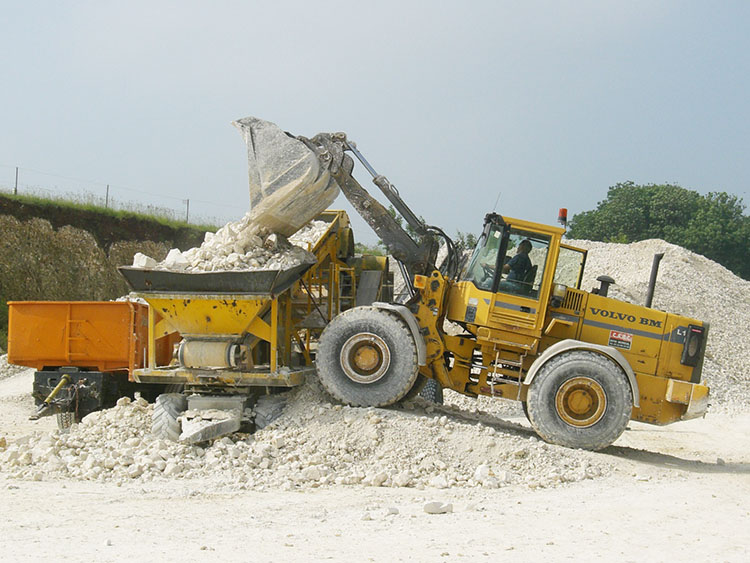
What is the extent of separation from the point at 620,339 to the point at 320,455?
12.9 feet

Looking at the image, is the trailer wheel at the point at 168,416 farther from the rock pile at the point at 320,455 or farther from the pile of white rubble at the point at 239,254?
the pile of white rubble at the point at 239,254

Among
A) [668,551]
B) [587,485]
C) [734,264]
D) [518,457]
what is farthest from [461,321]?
[734,264]

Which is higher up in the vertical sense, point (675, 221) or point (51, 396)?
point (675, 221)

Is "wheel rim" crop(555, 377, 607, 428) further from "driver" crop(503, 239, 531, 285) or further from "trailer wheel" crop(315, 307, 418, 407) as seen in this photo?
"trailer wheel" crop(315, 307, 418, 407)

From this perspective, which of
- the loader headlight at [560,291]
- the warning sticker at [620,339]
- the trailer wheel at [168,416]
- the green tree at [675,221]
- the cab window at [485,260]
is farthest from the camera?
the green tree at [675,221]

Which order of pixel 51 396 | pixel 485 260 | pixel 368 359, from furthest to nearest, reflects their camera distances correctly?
pixel 51 396 < pixel 485 260 < pixel 368 359

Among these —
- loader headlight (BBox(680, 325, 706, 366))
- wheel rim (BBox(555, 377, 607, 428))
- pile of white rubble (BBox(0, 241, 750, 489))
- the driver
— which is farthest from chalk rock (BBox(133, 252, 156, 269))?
loader headlight (BBox(680, 325, 706, 366))

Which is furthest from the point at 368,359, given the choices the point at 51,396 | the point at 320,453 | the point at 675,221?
the point at 675,221

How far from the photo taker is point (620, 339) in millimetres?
9219

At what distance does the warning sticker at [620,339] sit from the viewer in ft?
30.2

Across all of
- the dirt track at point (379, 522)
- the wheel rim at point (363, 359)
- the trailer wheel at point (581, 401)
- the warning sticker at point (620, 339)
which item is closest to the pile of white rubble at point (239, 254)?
the wheel rim at point (363, 359)

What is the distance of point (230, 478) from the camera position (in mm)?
7379

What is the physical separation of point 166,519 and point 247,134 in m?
4.93

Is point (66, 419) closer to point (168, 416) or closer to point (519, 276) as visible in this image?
point (168, 416)
